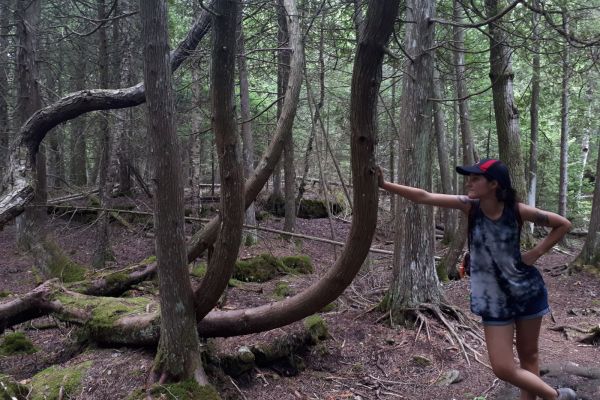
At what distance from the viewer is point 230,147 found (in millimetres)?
3250

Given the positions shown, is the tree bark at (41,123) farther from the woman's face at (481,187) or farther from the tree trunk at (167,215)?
the woman's face at (481,187)

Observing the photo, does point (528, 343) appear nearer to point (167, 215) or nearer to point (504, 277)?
point (504, 277)

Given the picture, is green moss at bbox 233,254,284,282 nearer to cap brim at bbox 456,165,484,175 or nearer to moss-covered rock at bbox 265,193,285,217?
cap brim at bbox 456,165,484,175

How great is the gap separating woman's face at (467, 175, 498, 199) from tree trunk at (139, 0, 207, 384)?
2226mm

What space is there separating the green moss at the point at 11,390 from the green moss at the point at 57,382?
0.08 meters

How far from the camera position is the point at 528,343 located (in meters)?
3.47

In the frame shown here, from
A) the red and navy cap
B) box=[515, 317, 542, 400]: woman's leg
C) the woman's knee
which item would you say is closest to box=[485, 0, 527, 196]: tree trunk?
the red and navy cap

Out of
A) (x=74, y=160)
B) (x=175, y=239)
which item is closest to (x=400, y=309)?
(x=175, y=239)

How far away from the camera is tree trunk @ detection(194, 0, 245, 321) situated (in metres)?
2.95

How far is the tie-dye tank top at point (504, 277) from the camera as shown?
3.29 meters

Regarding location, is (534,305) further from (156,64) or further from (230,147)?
(156,64)

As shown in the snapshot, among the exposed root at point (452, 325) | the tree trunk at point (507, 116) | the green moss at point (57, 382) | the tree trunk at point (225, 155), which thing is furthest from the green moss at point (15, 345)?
the tree trunk at point (507, 116)

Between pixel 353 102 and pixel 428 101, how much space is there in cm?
427

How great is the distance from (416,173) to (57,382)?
5.10 m
